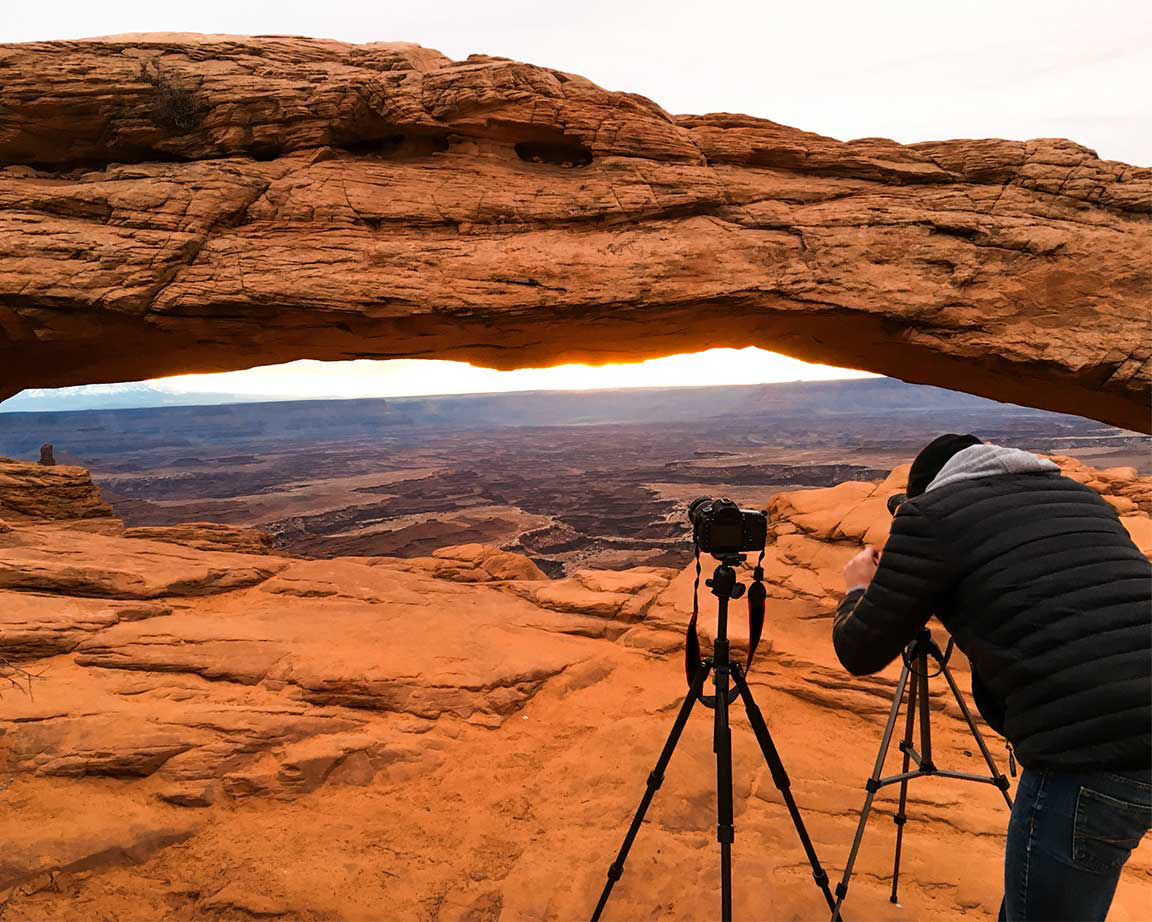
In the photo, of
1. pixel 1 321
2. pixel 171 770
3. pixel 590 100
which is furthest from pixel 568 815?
pixel 1 321

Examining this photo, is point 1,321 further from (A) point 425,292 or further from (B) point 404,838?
(B) point 404,838

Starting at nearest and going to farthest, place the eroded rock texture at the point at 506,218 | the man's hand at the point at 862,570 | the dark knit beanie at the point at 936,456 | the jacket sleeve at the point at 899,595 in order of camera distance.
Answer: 1. the jacket sleeve at the point at 899,595
2. the dark knit beanie at the point at 936,456
3. the man's hand at the point at 862,570
4. the eroded rock texture at the point at 506,218

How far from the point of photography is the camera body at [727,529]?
265cm

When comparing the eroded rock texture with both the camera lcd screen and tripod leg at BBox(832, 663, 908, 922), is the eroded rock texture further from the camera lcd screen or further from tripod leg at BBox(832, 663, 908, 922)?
tripod leg at BBox(832, 663, 908, 922)

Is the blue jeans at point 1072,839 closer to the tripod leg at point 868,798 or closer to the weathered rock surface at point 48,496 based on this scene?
the tripod leg at point 868,798

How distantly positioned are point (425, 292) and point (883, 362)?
5963 millimetres

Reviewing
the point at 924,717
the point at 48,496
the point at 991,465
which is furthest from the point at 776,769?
the point at 48,496

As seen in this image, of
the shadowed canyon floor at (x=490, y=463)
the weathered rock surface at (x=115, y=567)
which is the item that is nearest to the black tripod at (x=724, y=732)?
the weathered rock surface at (x=115, y=567)

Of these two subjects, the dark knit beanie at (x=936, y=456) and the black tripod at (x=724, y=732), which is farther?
the black tripod at (x=724, y=732)

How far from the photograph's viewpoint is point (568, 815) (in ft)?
13.3

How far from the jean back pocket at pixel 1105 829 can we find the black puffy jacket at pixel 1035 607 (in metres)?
0.11

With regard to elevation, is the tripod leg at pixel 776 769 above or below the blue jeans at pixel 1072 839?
below

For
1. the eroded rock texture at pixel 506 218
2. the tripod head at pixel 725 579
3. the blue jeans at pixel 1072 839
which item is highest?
the eroded rock texture at pixel 506 218

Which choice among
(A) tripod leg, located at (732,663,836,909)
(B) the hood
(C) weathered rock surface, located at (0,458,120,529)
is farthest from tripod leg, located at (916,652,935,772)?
(C) weathered rock surface, located at (0,458,120,529)
